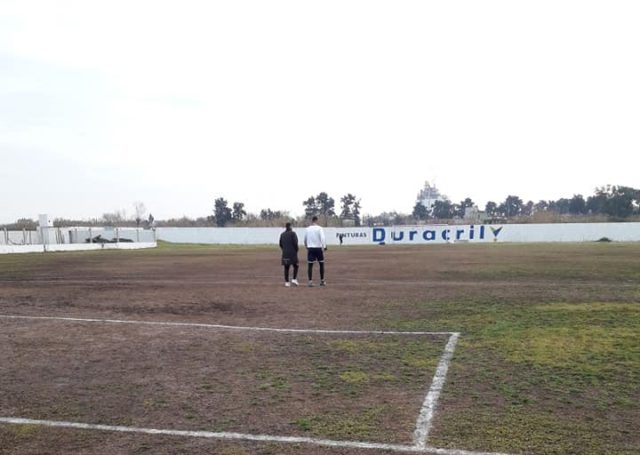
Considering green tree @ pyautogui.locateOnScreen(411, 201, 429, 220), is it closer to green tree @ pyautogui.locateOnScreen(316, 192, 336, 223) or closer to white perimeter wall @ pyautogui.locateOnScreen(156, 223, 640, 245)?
green tree @ pyautogui.locateOnScreen(316, 192, 336, 223)

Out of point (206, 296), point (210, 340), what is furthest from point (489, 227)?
point (210, 340)

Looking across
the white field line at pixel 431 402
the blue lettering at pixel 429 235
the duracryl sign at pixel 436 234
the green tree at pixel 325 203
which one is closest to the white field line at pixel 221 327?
the white field line at pixel 431 402

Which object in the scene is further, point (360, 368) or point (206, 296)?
point (206, 296)

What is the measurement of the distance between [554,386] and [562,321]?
3410 millimetres

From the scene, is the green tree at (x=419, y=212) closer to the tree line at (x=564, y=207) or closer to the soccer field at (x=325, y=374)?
the tree line at (x=564, y=207)

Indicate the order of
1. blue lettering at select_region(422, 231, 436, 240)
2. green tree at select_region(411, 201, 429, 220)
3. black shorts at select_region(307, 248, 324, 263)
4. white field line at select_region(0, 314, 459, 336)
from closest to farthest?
white field line at select_region(0, 314, 459, 336) → black shorts at select_region(307, 248, 324, 263) → blue lettering at select_region(422, 231, 436, 240) → green tree at select_region(411, 201, 429, 220)

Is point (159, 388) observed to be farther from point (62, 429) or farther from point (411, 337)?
point (411, 337)

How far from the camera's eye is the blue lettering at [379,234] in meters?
47.5

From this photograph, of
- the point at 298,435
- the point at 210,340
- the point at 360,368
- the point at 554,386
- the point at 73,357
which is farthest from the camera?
the point at 210,340

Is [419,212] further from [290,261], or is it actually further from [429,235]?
[290,261]

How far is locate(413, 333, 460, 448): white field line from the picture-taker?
13.3 feet

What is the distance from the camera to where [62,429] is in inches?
169

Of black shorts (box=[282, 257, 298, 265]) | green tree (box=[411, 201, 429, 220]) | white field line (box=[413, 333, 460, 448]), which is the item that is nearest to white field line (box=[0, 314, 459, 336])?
white field line (box=[413, 333, 460, 448])

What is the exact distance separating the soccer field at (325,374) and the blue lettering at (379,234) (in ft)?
118
